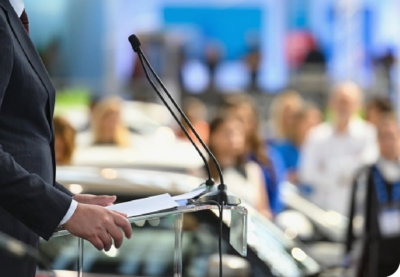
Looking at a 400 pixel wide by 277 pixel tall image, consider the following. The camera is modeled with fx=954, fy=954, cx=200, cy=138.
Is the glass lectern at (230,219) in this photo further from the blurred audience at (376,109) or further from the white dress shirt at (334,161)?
the blurred audience at (376,109)

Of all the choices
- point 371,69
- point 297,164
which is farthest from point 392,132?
point 371,69

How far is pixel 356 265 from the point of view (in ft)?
17.0

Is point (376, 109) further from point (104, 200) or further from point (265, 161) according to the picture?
point (104, 200)

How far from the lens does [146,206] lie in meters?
2.47

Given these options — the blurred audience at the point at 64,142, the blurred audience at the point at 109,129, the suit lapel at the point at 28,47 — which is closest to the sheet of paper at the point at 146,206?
the suit lapel at the point at 28,47

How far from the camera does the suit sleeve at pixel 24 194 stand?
7.47 ft

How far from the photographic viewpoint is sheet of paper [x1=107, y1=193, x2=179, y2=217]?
2.43 m

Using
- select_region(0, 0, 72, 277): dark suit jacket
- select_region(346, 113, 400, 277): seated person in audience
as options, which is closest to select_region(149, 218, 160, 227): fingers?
select_region(346, 113, 400, 277): seated person in audience

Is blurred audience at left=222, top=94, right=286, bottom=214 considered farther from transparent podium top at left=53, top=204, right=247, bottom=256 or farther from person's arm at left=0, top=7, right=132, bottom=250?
person's arm at left=0, top=7, right=132, bottom=250

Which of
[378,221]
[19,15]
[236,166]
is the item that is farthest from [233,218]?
[236,166]

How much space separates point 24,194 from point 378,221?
3.44 m

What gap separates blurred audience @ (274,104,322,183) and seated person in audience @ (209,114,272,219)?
2.45 m

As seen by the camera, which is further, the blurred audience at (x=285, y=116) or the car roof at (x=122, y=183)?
the blurred audience at (x=285, y=116)

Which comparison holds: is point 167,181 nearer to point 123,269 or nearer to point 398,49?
point 123,269
